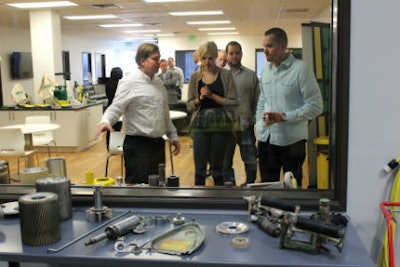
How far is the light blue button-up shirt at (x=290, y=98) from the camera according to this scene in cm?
259

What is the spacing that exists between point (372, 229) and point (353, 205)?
123mm

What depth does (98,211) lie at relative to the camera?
156 centimetres

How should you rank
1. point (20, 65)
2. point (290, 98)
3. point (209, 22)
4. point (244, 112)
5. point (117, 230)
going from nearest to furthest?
1. point (117, 230)
2. point (290, 98)
3. point (244, 112)
4. point (209, 22)
5. point (20, 65)

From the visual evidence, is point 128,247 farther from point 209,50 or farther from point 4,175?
point 209,50

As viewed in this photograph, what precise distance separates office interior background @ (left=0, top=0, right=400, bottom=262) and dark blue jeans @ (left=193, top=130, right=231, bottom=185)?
1683 millimetres

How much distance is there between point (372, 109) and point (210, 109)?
184 cm

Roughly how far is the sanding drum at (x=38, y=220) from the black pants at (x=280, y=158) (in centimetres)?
159

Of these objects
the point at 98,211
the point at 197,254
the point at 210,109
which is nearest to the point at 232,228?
the point at 197,254

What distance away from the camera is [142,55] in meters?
2.96

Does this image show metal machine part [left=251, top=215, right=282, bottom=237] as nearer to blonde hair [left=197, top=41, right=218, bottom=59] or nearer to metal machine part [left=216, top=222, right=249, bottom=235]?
metal machine part [left=216, top=222, right=249, bottom=235]

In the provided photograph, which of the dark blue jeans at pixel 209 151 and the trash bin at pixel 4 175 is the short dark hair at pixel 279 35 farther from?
the trash bin at pixel 4 175

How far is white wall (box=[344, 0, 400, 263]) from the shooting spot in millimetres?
1520

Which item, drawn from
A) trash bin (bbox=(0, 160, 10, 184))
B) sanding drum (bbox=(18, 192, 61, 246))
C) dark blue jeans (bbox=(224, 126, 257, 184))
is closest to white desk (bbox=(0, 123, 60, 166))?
dark blue jeans (bbox=(224, 126, 257, 184))

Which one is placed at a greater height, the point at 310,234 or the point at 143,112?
the point at 143,112
